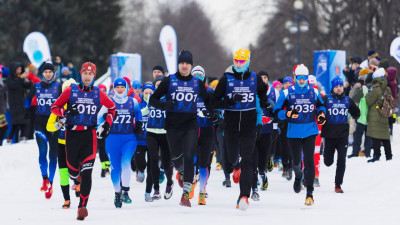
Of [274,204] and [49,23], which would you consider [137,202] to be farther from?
[49,23]

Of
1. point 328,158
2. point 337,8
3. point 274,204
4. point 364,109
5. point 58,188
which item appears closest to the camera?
point 274,204

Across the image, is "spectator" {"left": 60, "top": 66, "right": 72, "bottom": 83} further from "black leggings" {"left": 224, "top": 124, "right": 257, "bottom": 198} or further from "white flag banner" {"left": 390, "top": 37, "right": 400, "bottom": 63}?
"black leggings" {"left": 224, "top": 124, "right": 257, "bottom": 198}

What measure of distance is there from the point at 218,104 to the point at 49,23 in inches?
1780

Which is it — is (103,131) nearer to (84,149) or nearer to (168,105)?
(84,149)

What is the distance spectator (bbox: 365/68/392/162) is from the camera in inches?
660

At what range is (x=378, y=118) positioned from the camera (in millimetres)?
16891

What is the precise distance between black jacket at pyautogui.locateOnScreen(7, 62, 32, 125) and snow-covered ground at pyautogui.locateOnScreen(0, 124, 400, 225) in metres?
3.01

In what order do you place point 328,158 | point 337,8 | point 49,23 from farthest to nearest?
point 49,23 → point 337,8 → point 328,158

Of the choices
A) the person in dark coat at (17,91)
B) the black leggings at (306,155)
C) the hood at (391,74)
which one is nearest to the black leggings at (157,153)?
the black leggings at (306,155)

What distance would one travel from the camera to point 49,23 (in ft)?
179

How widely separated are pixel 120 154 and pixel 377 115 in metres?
7.01

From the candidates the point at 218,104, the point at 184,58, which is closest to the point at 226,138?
the point at 218,104

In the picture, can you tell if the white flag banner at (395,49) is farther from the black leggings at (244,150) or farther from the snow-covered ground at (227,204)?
the black leggings at (244,150)

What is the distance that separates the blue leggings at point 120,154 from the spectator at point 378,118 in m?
6.66
